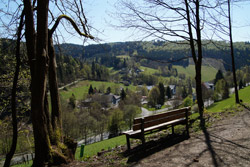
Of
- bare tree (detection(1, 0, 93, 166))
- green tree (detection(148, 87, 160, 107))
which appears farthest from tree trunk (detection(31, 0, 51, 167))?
green tree (detection(148, 87, 160, 107))

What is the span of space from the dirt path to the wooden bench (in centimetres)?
69

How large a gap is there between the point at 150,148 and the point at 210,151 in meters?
1.67

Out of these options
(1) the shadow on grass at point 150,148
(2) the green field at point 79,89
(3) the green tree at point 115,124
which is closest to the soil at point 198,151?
(1) the shadow on grass at point 150,148

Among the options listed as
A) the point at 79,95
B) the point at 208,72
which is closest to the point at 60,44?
the point at 79,95

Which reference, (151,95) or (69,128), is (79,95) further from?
(69,128)

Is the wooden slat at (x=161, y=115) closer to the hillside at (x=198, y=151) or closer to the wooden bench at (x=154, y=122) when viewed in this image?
the wooden bench at (x=154, y=122)

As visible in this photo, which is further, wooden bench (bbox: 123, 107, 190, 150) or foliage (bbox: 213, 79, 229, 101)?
foliage (bbox: 213, 79, 229, 101)

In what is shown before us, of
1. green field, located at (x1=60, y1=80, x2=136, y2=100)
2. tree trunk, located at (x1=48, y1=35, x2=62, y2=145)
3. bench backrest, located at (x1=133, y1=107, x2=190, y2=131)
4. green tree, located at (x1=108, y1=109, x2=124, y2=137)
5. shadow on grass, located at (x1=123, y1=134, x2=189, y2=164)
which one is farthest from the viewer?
green field, located at (x1=60, y1=80, x2=136, y2=100)

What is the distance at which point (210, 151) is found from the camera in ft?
16.8

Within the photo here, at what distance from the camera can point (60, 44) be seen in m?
7.26

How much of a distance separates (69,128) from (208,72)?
18019 cm

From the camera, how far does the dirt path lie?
4500 mm

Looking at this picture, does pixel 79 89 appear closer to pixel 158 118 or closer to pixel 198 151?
pixel 158 118

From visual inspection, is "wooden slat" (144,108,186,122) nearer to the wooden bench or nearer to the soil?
the wooden bench
